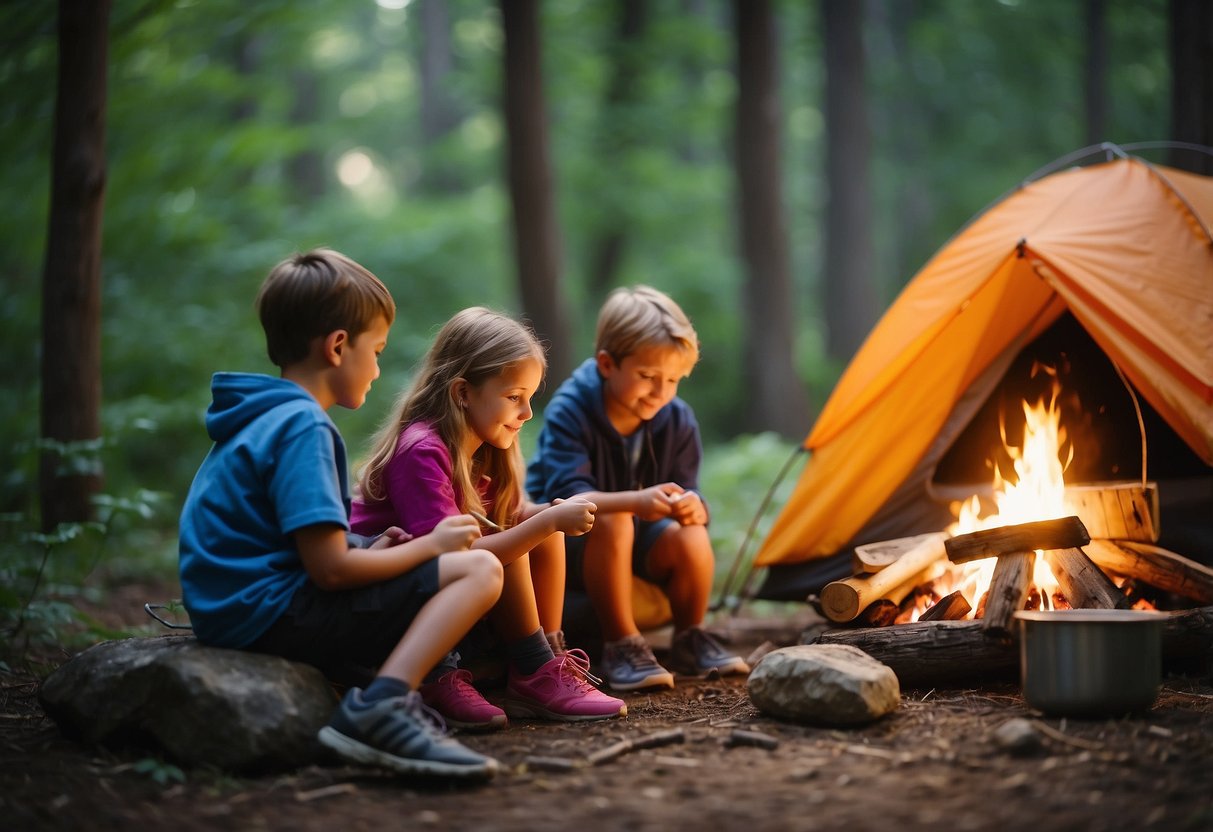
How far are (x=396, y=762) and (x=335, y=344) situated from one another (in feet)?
3.50

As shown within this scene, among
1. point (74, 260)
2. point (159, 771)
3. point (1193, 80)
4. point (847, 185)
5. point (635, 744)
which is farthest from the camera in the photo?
point (847, 185)

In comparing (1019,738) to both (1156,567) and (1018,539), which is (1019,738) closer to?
(1018,539)

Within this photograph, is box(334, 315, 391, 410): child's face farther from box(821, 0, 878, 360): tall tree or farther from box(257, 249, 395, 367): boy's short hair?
box(821, 0, 878, 360): tall tree

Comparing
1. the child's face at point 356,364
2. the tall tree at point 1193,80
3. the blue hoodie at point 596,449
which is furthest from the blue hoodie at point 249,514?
the tall tree at point 1193,80

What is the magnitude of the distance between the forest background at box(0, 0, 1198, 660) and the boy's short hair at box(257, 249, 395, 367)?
A: 5.33ft

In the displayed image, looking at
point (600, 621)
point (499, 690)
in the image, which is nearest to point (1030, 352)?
point (600, 621)

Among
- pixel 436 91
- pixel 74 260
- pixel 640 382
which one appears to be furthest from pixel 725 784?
pixel 436 91

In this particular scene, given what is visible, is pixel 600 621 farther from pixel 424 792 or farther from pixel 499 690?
pixel 424 792

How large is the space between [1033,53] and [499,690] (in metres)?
14.6

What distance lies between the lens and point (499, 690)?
3418 millimetres

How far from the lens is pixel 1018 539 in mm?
3273

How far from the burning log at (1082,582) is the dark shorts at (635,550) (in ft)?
3.94

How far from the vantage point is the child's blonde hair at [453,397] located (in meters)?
3.07

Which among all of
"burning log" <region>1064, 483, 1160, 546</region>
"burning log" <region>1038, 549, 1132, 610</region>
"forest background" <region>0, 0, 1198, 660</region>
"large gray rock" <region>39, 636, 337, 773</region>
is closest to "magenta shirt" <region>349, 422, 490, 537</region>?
"large gray rock" <region>39, 636, 337, 773</region>
